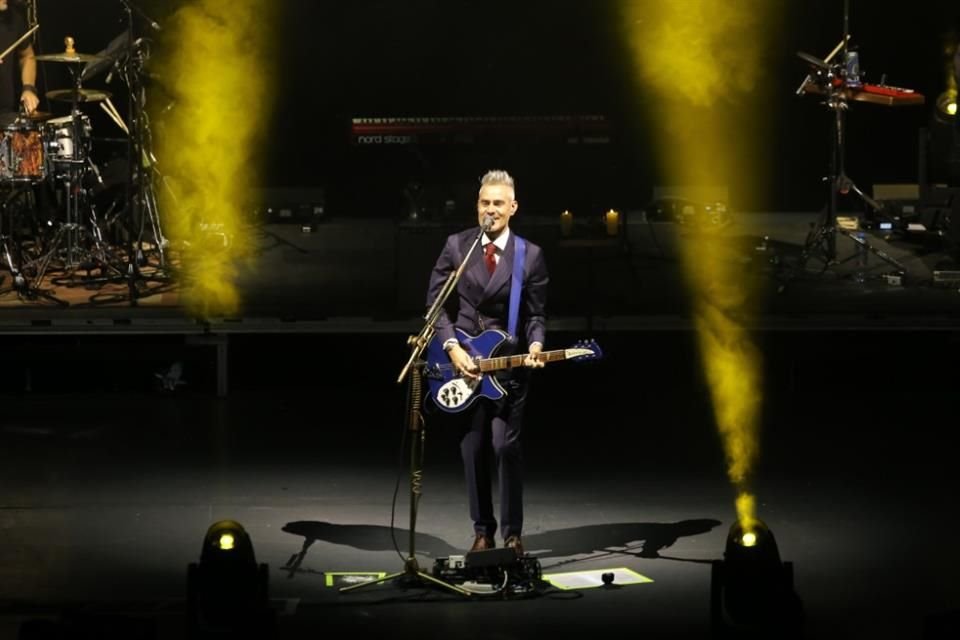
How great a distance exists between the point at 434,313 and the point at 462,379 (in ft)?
1.12

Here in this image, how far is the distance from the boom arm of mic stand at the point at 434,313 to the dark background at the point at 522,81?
8.17 m

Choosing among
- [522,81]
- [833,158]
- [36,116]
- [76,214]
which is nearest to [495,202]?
[36,116]

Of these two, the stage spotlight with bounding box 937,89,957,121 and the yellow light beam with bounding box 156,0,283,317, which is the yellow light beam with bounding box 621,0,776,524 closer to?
the stage spotlight with bounding box 937,89,957,121

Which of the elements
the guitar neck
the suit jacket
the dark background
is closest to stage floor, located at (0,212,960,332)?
the dark background

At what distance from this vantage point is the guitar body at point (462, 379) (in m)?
6.95

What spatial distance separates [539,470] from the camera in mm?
9367

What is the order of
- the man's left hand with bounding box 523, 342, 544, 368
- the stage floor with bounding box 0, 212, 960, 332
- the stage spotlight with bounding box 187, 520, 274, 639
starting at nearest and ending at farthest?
the stage spotlight with bounding box 187, 520, 274, 639 < the man's left hand with bounding box 523, 342, 544, 368 < the stage floor with bounding box 0, 212, 960, 332

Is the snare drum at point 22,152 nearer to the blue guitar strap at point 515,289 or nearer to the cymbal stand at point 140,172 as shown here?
the cymbal stand at point 140,172

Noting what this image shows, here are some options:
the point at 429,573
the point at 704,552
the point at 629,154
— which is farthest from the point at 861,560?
the point at 629,154

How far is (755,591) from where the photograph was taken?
573cm

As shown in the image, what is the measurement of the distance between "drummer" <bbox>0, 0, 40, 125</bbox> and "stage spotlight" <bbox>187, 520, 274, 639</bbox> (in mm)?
7140

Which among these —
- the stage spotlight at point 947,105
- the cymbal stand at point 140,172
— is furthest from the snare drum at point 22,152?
the stage spotlight at point 947,105

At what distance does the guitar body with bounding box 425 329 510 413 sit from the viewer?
6949mm

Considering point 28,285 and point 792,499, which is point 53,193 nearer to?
point 28,285
